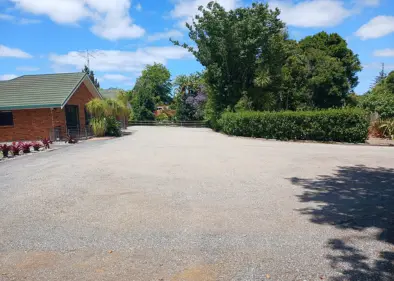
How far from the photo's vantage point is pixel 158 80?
73062mm

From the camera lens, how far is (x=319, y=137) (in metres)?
16.5

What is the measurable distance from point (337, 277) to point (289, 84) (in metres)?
29.8

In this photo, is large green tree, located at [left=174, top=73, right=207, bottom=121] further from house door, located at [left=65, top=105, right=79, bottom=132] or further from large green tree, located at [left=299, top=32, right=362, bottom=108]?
house door, located at [left=65, top=105, right=79, bottom=132]

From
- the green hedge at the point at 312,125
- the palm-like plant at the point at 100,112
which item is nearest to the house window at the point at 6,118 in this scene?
the palm-like plant at the point at 100,112

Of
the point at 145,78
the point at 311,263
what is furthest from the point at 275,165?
the point at 145,78

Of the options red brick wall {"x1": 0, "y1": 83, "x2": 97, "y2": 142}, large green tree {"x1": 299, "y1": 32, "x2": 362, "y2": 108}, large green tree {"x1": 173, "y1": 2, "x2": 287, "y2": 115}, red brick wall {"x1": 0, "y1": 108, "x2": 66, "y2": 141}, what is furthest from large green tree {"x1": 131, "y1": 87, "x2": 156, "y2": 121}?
red brick wall {"x1": 0, "y1": 108, "x2": 66, "y2": 141}

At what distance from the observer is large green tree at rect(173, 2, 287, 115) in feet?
79.9

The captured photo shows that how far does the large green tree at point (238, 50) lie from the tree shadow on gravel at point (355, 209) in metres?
17.6

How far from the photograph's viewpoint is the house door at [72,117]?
21.5 meters

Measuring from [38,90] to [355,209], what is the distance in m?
20.9

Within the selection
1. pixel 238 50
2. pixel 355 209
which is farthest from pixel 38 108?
pixel 355 209

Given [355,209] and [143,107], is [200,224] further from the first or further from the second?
[143,107]

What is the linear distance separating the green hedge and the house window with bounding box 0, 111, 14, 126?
49.7 feet

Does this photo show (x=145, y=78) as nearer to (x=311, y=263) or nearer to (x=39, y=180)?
(x=39, y=180)
